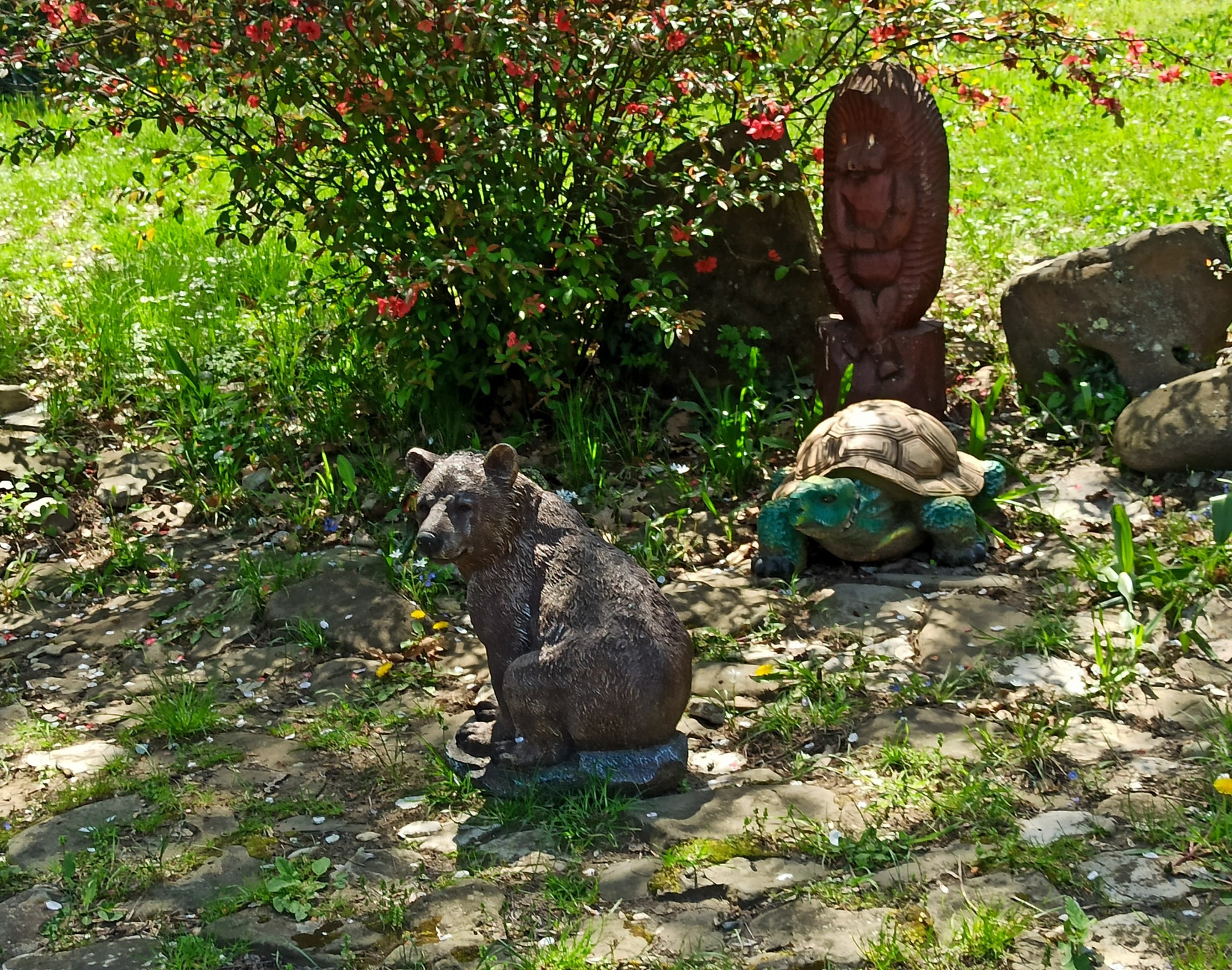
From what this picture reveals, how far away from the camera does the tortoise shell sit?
5.30 meters

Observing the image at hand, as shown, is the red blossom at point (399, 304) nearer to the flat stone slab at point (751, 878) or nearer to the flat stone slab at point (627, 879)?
the flat stone slab at point (627, 879)

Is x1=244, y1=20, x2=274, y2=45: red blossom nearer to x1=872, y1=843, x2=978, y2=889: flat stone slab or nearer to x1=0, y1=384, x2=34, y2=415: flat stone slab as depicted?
x1=0, y1=384, x2=34, y2=415: flat stone slab

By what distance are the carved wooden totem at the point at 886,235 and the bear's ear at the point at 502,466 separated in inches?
108

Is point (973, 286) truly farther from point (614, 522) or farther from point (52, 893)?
point (52, 893)

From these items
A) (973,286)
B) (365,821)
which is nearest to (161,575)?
(365,821)

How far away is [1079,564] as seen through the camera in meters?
5.07

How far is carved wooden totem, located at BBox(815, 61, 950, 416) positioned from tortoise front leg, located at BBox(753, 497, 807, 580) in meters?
1.07

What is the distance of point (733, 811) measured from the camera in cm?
372

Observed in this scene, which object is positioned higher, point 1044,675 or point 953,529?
point 953,529

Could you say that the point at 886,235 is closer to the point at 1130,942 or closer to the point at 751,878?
the point at 751,878

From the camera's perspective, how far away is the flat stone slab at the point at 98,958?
317cm

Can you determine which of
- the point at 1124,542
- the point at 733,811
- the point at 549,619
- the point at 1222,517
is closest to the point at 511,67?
the point at 549,619

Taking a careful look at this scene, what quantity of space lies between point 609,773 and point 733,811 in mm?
406

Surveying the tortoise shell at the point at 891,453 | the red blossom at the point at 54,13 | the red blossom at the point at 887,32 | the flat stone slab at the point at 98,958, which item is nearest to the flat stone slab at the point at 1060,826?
the tortoise shell at the point at 891,453
